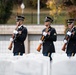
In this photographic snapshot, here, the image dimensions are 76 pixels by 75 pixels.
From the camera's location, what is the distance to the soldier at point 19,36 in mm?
10719

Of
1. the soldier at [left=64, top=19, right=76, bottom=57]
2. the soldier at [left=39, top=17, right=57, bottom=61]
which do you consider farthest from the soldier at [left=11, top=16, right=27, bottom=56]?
the soldier at [left=64, top=19, right=76, bottom=57]

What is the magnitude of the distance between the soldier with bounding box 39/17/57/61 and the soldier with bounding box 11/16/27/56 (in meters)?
0.53

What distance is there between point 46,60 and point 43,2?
92.6 feet

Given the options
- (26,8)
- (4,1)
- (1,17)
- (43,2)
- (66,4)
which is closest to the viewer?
(66,4)

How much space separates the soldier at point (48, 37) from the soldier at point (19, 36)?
53 cm

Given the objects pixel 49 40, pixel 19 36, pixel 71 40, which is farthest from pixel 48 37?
pixel 19 36

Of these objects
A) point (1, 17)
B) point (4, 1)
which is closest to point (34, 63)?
point (1, 17)

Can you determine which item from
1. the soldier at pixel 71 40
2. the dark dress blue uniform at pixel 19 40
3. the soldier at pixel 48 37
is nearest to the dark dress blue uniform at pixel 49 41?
the soldier at pixel 48 37

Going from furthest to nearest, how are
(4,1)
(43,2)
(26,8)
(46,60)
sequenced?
(26,8) → (43,2) → (4,1) → (46,60)

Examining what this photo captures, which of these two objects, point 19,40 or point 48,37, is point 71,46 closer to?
point 48,37

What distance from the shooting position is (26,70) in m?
8.00

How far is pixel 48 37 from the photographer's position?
414 inches

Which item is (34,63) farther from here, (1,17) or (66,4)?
(1,17)

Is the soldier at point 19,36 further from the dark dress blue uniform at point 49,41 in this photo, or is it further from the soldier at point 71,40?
the soldier at point 71,40
